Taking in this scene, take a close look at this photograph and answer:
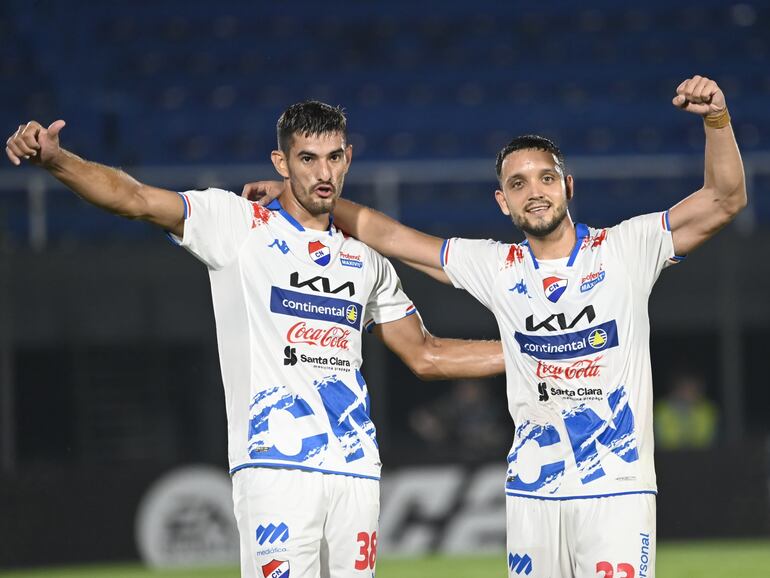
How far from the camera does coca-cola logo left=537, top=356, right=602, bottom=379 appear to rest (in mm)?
5391

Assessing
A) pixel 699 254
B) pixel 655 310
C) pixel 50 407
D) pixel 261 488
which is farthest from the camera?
pixel 50 407

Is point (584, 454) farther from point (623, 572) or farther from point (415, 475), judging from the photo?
point (415, 475)

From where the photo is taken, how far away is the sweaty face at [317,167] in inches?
215

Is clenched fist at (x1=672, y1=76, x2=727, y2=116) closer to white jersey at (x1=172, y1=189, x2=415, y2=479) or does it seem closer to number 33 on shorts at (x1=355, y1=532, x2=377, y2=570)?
white jersey at (x1=172, y1=189, x2=415, y2=479)

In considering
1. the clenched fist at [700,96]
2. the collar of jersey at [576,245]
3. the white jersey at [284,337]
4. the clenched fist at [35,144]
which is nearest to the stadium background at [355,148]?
the collar of jersey at [576,245]

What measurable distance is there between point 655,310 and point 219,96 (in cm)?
621

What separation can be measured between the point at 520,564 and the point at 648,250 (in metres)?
1.40

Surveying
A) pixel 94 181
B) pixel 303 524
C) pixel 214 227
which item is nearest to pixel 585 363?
pixel 303 524

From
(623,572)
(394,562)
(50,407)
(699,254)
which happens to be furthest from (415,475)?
(623,572)

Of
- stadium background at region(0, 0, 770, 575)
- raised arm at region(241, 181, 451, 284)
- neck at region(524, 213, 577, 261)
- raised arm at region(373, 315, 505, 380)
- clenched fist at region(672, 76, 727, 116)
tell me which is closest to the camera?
clenched fist at region(672, 76, 727, 116)

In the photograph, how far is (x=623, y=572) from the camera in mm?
5215

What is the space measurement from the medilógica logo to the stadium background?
27.7 ft

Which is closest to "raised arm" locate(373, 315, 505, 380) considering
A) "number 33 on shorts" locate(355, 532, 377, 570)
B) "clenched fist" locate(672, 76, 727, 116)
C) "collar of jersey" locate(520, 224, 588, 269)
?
"collar of jersey" locate(520, 224, 588, 269)

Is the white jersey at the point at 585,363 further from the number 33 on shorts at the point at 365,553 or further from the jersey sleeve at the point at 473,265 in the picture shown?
the number 33 on shorts at the point at 365,553
